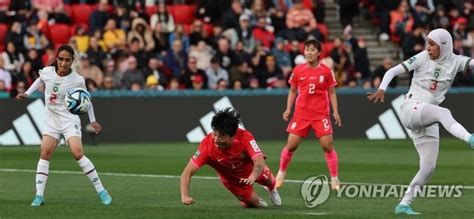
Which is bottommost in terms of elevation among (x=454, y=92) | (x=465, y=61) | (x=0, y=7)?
(x=454, y=92)

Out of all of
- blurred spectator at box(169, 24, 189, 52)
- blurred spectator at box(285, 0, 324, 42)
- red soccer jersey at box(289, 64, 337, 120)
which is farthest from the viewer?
blurred spectator at box(285, 0, 324, 42)

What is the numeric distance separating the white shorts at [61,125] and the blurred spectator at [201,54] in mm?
16679

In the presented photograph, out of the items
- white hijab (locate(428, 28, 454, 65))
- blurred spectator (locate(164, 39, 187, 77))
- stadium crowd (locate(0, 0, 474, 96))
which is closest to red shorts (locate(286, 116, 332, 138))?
white hijab (locate(428, 28, 454, 65))

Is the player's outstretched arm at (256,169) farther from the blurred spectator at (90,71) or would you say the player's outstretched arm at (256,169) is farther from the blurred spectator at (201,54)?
the blurred spectator at (201,54)

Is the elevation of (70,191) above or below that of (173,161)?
above

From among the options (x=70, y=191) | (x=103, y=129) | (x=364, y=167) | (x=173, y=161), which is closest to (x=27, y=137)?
(x=103, y=129)

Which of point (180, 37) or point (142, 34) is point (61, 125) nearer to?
point (142, 34)

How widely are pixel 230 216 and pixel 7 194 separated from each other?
14.9ft

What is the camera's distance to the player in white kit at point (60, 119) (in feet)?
53.5

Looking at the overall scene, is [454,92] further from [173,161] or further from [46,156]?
[46,156]

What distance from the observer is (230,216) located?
14.5 m

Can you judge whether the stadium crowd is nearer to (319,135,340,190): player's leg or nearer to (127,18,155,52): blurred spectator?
(127,18,155,52): blurred spectator

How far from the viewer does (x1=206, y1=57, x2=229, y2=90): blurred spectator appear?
32.5 metres

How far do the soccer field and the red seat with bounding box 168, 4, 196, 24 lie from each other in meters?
6.27
